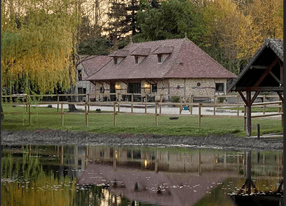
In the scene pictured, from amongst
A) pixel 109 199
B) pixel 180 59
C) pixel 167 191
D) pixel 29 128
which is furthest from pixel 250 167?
pixel 180 59

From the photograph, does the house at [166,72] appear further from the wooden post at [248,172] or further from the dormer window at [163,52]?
the wooden post at [248,172]

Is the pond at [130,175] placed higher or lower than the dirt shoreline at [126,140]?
lower

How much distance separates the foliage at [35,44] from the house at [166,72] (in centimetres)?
2151

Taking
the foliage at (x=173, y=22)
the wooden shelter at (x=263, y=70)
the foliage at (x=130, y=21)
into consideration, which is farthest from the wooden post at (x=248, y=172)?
the foliage at (x=130, y=21)

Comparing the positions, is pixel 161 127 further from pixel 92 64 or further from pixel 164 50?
pixel 92 64

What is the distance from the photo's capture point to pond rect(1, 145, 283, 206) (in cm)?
1085

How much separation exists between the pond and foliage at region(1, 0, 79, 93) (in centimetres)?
465

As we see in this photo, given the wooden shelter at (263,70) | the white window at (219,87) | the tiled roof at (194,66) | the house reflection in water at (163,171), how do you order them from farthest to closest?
the white window at (219,87), the tiled roof at (194,66), the wooden shelter at (263,70), the house reflection in water at (163,171)

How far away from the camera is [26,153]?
1858 centimetres

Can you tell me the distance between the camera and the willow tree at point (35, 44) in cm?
2298

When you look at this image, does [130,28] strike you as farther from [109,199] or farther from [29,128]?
[109,199]

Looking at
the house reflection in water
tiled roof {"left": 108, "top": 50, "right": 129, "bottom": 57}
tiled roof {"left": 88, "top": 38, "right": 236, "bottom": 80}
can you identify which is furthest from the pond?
tiled roof {"left": 108, "top": 50, "right": 129, "bottom": 57}

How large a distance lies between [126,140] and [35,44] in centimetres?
603

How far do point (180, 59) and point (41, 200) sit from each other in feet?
124
